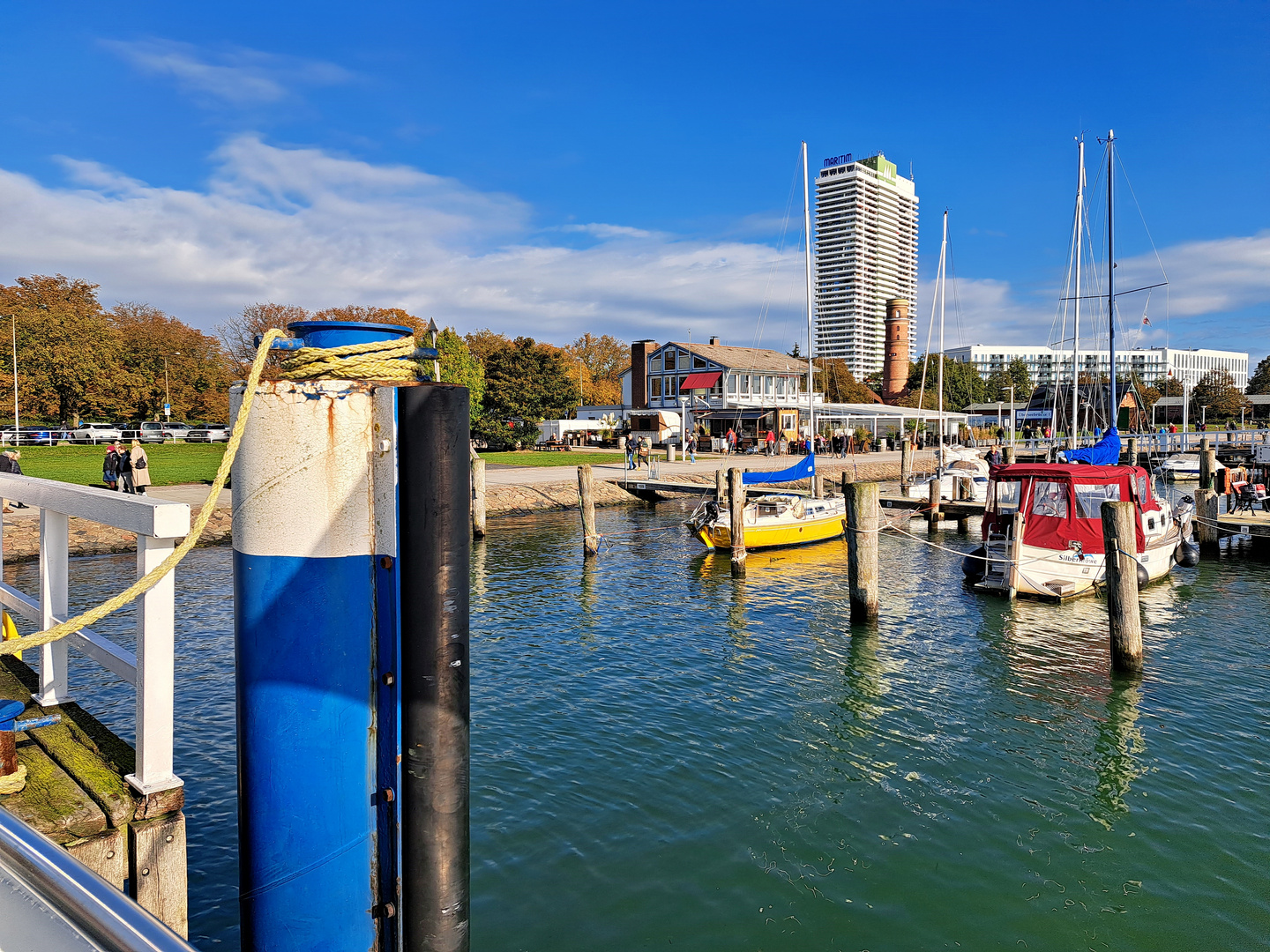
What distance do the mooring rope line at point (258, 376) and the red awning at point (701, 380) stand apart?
55.9m

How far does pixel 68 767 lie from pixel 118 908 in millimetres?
2330

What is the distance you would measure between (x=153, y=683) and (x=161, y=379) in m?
64.6

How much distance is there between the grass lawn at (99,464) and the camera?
28.5m

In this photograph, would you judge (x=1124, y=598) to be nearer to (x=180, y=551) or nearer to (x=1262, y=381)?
(x=180, y=551)

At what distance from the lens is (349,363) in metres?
2.95

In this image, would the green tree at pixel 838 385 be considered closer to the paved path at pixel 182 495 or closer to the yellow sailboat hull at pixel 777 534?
the yellow sailboat hull at pixel 777 534

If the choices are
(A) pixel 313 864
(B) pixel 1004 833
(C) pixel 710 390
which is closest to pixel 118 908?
(A) pixel 313 864

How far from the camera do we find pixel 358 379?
2.92 meters

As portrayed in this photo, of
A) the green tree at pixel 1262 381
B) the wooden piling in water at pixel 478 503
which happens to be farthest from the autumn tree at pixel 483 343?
the green tree at pixel 1262 381

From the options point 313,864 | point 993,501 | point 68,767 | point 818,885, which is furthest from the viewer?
point 993,501

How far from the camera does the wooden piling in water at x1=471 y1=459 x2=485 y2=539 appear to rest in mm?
24062

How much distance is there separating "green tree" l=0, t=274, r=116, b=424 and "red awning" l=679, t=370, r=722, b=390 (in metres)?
39.4

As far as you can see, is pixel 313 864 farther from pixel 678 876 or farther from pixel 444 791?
pixel 678 876

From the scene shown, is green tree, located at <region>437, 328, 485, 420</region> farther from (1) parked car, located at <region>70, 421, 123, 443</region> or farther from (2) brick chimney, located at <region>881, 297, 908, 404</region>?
(2) brick chimney, located at <region>881, 297, 908, 404</region>
